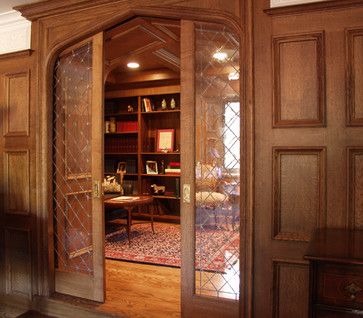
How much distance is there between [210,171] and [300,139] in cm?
71

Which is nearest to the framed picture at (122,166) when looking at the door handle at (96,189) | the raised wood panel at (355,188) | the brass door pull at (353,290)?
the door handle at (96,189)

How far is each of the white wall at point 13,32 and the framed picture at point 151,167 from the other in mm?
3647

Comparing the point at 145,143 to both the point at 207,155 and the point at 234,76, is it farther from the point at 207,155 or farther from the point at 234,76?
the point at 234,76

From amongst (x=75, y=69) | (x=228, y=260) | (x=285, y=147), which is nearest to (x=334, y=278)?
(x=285, y=147)

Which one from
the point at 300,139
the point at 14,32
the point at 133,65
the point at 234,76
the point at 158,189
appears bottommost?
the point at 158,189

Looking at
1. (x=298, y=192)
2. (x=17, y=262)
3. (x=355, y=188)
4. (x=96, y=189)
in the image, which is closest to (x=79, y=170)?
(x=96, y=189)

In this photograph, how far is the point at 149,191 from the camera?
261 inches

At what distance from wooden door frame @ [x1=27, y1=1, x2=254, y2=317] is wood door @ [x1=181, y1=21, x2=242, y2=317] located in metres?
0.12

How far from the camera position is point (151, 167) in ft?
21.6

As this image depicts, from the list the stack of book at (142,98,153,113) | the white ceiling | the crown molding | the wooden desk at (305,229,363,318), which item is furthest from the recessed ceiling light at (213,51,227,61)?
the stack of book at (142,98,153,113)

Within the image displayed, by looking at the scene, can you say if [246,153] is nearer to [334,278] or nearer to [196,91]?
[196,91]

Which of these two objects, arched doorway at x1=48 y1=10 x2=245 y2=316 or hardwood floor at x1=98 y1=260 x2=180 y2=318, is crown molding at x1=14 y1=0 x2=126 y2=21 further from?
hardwood floor at x1=98 y1=260 x2=180 y2=318

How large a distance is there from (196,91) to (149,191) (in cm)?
422

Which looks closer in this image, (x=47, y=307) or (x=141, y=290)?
(x=47, y=307)
